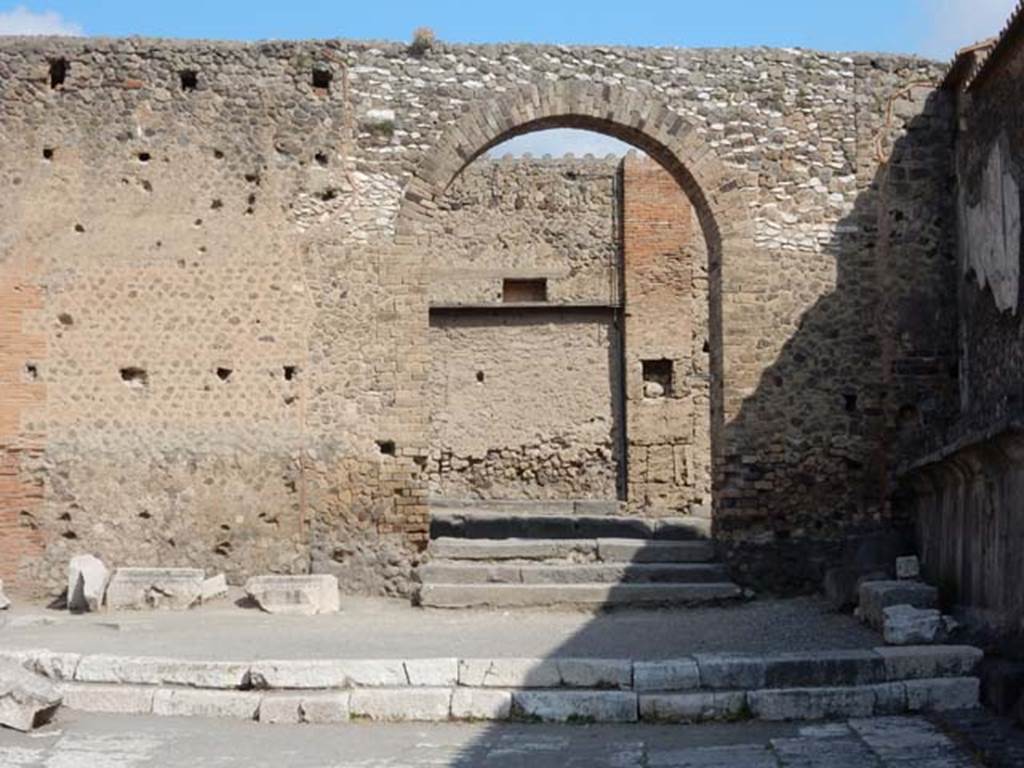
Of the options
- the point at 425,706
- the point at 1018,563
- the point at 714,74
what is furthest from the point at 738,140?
the point at 425,706

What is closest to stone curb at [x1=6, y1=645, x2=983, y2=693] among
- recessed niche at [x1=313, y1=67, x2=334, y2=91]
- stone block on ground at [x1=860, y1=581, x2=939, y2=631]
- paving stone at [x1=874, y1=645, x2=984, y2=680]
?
paving stone at [x1=874, y1=645, x2=984, y2=680]

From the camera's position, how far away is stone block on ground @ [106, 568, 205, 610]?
12.1 meters

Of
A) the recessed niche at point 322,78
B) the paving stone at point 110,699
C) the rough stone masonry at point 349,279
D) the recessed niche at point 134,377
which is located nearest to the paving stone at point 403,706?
the paving stone at point 110,699

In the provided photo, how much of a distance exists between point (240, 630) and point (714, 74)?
21.6ft

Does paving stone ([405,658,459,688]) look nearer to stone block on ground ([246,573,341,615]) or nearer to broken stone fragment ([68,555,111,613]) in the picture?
stone block on ground ([246,573,341,615])

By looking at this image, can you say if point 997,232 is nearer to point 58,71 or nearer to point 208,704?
point 208,704

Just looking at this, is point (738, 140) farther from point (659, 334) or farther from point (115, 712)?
point (115, 712)

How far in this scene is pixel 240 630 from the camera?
1082 centimetres

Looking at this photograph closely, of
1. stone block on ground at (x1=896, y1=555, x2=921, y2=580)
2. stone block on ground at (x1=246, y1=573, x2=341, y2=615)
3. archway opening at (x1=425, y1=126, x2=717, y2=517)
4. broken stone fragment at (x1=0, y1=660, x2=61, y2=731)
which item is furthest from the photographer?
archway opening at (x1=425, y1=126, x2=717, y2=517)

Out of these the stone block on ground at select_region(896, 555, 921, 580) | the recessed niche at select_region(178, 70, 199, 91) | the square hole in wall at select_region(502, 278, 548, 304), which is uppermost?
the recessed niche at select_region(178, 70, 199, 91)

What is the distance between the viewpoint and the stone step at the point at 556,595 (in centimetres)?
1221

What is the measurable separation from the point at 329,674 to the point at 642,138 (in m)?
6.66

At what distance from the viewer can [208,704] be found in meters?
8.36

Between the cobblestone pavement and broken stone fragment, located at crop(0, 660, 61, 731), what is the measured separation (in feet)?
0.29
